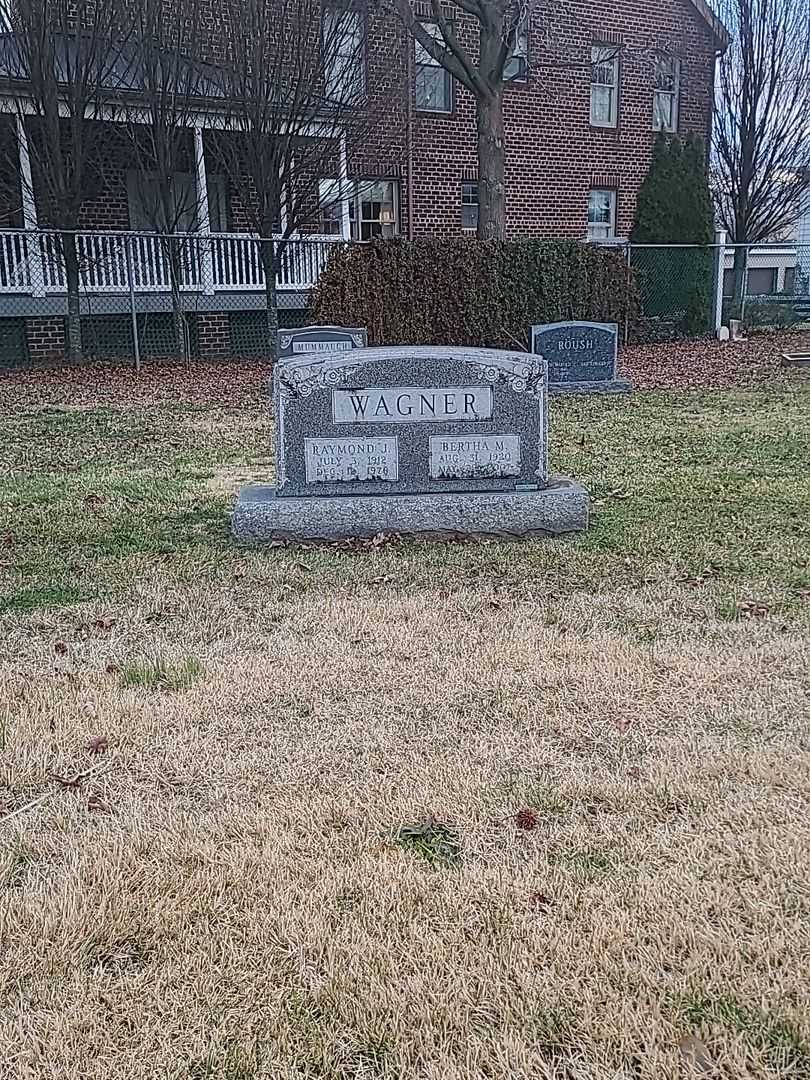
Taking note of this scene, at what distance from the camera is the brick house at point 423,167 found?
1619 centimetres

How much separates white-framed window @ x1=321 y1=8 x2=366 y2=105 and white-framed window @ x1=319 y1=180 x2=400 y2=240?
5.88 feet

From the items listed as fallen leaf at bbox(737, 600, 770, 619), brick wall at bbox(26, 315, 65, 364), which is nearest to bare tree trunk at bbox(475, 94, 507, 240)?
brick wall at bbox(26, 315, 65, 364)

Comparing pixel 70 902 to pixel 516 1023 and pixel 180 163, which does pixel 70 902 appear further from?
pixel 180 163

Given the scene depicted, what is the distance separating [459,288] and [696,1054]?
14.1 m

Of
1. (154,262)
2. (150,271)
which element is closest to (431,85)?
(154,262)

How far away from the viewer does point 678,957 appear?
205 cm

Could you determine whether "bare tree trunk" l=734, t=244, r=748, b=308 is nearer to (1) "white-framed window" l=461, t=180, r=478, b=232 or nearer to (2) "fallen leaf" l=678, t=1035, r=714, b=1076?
(1) "white-framed window" l=461, t=180, r=478, b=232

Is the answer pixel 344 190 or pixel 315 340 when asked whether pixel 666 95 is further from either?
pixel 315 340

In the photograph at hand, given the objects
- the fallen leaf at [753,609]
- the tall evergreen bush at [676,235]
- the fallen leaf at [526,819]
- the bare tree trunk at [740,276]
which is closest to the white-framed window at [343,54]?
the tall evergreen bush at [676,235]

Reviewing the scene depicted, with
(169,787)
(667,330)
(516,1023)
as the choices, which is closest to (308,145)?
(667,330)

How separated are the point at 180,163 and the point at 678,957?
59.6 ft

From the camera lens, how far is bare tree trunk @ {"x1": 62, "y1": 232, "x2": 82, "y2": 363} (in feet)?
50.0

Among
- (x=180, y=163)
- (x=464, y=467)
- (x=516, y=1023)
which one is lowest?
(x=516, y=1023)

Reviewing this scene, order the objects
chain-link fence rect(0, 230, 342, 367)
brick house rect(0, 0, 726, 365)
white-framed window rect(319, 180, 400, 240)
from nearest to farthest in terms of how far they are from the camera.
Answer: chain-link fence rect(0, 230, 342, 367) < brick house rect(0, 0, 726, 365) < white-framed window rect(319, 180, 400, 240)
